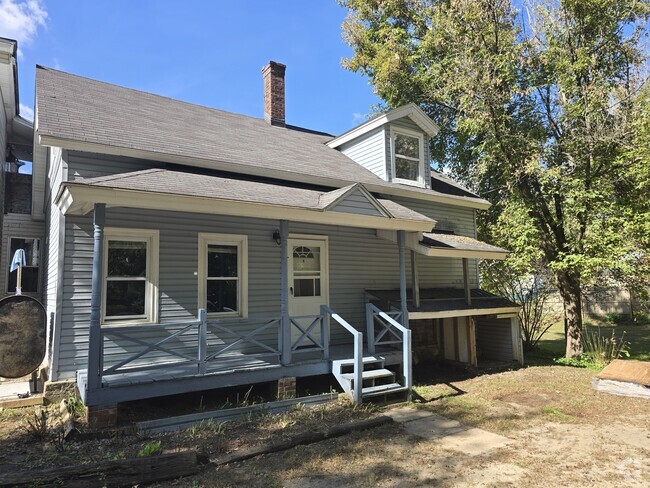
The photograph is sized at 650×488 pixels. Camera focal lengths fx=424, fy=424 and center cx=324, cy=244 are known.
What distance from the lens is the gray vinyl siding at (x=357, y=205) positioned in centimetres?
771

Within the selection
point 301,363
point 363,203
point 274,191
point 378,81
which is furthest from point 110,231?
point 378,81

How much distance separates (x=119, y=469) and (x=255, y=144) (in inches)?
304

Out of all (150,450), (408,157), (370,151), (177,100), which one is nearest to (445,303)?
(408,157)

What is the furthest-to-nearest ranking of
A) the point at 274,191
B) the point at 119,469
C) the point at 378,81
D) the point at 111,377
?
the point at 378,81, the point at 274,191, the point at 111,377, the point at 119,469

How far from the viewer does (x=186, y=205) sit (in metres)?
6.21

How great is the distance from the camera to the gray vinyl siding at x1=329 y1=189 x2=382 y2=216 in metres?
7.71

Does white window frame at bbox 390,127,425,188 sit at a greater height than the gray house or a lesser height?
greater

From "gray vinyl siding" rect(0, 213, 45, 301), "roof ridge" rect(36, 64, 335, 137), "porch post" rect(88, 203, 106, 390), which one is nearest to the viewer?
"porch post" rect(88, 203, 106, 390)

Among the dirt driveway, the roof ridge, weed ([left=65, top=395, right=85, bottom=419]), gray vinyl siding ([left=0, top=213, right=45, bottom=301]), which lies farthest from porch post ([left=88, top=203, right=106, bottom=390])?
gray vinyl siding ([left=0, top=213, right=45, bottom=301])

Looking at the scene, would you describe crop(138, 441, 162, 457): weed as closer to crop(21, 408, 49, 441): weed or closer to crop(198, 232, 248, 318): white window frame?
crop(21, 408, 49, 441): weed

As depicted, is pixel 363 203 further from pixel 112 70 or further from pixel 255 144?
pixel 112 70

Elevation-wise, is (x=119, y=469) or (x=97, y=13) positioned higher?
(x=97, y=13)

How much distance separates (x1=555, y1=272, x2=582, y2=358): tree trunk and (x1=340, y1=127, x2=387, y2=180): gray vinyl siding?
600 cm

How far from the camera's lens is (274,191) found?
787 cm
